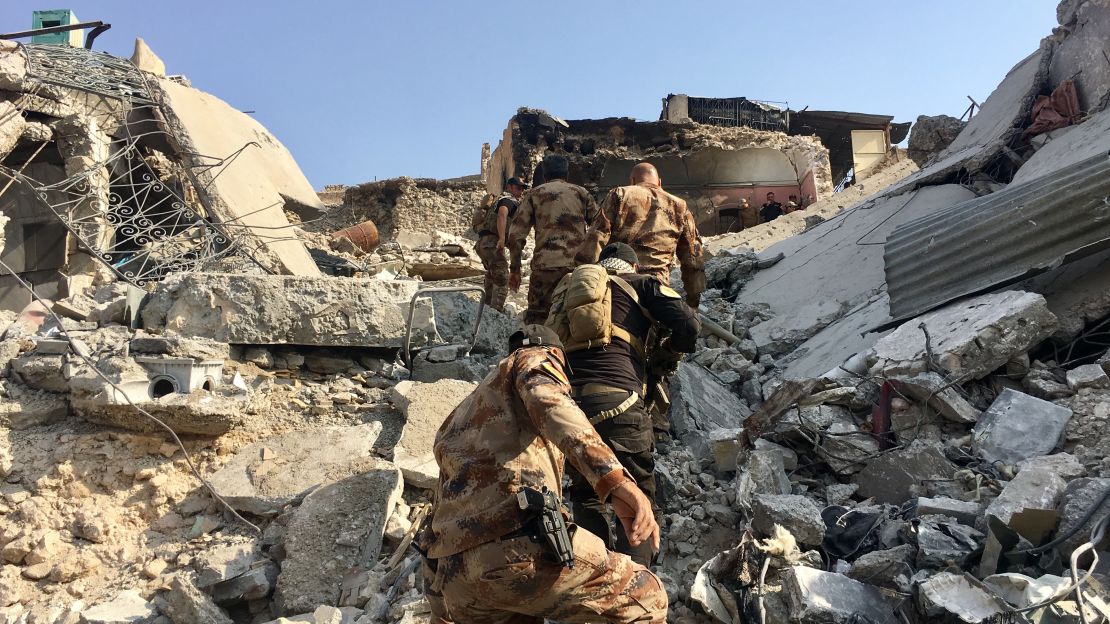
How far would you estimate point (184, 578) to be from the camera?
322 centimetres

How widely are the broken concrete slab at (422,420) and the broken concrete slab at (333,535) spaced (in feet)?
0.36

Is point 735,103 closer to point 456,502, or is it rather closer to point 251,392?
point 251,392

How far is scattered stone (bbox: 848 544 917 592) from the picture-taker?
2605mm

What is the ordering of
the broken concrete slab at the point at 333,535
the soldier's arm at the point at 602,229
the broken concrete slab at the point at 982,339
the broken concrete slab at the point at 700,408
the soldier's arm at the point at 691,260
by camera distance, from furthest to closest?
1. the soldier's arm at the point at 691,260
2. the soldier's arm at the point at 602,229
3. the broken concrete slab at the point at 700,408
4. the broken concrete slab at the point at 982,339
5. the broken concrete slab at the point at 333,535

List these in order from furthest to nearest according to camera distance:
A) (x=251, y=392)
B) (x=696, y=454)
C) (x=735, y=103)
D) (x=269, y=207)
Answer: (x=735, y=103) < (x=269, y=207) < (x=251, y=392) < (x=696, y=454)

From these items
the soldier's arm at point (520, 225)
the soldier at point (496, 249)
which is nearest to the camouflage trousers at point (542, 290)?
the soldier's arm at point (520, 225)

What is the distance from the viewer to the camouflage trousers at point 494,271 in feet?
18.6

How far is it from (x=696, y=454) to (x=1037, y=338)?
68.9 inches

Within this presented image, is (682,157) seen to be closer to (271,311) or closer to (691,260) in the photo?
(691,260)

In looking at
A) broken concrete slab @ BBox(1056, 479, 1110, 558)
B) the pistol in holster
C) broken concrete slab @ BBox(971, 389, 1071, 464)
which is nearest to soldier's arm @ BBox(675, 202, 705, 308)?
broken concrete slab @ BBox(971, 389, 1071, 464)

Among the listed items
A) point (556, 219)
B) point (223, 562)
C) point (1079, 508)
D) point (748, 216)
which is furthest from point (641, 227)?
point (748, 216)

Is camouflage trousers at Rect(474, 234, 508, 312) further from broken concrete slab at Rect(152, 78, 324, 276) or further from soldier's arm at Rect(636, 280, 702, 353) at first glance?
soldier's arm at Rect(636, 280, 702, 353)

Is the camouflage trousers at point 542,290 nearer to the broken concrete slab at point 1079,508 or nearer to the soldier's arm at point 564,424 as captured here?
the soldier's arm at point 564,424

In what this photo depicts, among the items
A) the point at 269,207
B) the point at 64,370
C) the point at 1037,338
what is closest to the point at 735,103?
the point at 269,207
